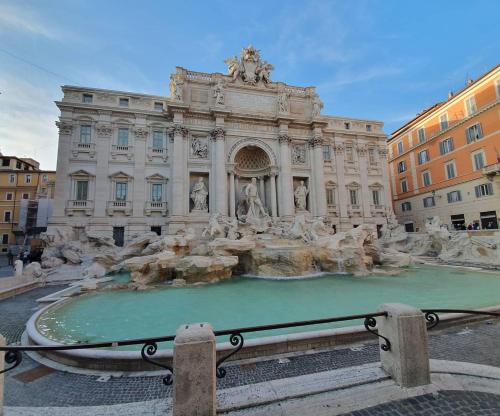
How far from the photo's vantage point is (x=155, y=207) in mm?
16703

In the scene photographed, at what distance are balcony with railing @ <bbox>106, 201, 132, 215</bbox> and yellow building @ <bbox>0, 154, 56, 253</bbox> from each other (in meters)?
14.1

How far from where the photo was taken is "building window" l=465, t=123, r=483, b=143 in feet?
58.3

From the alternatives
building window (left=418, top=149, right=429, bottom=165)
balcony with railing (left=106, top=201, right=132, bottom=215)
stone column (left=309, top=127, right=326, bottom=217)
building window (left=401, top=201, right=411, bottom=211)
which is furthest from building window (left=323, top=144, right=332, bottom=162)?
balcony with railing (left=106, top=201, right=132, bottom=215)

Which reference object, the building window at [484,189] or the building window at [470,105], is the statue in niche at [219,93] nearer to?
the building window at [470,105]

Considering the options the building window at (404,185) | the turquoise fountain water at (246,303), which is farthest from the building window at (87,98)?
the building window at (404,185)

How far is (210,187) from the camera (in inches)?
679

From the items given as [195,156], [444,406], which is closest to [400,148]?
[195,156]

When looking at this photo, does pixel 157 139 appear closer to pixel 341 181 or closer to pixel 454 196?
pixel 341 181

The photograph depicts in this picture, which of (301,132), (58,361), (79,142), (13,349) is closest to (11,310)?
(58,361)

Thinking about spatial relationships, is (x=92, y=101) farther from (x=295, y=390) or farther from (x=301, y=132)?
(x=295, y=390)

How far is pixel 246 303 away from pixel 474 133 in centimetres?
2240

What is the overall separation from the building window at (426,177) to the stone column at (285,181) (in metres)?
13.9

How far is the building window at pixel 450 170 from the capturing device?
65.1 feet

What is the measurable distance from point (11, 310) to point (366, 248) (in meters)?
14.4
